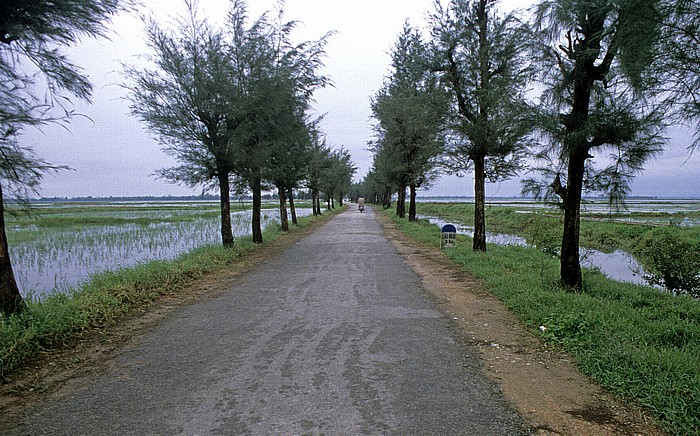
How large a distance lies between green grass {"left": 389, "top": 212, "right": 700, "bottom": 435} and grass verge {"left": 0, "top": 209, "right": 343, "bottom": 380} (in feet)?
21.5

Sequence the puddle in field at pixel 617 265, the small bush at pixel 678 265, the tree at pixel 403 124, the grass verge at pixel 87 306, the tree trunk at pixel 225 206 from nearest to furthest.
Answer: the grass verge at pixel 87 306 → the small bush at pixel 678 265 → the puddle in field at pixel 617 265 → the tree trunk at pixel 225 206 → the tree at pixel 403 124

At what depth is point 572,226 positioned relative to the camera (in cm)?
757

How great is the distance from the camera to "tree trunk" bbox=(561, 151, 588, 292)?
7.38 m

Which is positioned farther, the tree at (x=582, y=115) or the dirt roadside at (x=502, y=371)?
the tree at (x=582, y=115)

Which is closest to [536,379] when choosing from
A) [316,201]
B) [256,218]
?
[256,218]

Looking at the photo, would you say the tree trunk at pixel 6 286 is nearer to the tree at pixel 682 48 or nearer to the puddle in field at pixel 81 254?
the puddle in field at pixel 81 254

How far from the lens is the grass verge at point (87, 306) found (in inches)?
184

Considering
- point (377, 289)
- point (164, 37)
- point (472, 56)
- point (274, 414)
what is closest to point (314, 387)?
point (274, 414)

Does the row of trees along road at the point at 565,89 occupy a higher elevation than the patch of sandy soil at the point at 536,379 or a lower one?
higher

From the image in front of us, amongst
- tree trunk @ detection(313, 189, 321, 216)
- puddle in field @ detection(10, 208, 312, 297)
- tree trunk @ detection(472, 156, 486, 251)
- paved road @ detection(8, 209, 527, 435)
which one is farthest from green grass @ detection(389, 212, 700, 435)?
tree trunk @ detection(313, 189, 321, 216)

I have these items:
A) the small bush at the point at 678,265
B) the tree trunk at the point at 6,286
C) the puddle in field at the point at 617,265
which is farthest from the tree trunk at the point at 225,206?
the small bush at the point at 678,265

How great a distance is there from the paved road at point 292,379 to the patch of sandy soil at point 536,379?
247 mm

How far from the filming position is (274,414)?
3.36 metres

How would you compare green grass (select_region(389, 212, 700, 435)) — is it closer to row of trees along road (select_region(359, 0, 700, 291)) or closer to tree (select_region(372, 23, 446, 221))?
row of trees along road (select_region(359, 0, 700, 291))
